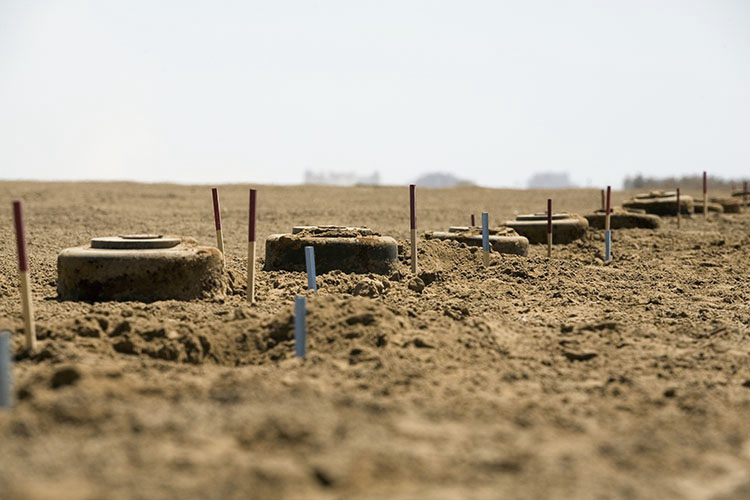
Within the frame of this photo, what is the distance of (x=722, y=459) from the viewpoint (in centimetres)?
376

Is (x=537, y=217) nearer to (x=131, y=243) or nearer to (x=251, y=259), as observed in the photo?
(x=251, y=259)

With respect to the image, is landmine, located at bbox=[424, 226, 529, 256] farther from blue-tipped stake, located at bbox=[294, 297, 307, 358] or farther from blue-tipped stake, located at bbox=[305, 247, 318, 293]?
blue-tipped stake, located at bbox=[294, 297, 307, 358]

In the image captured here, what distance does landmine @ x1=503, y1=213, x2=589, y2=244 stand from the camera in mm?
14008

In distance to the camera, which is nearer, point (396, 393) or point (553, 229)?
point (396, 393)

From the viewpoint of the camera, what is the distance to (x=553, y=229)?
1402 centimetres

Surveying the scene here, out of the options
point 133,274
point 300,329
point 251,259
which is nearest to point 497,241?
point 251,259

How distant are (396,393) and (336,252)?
462cm

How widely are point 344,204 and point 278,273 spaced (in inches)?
672

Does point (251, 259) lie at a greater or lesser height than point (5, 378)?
greater

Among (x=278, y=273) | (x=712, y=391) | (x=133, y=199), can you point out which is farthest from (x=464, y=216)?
(x=712, y=391)

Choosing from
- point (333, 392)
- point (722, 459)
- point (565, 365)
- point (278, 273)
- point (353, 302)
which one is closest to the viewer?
point (722, 459)

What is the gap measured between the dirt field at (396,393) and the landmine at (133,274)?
0.19m

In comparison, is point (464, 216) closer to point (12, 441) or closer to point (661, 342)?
point (661, 342)

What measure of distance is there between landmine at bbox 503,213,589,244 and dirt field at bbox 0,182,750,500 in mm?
4110
